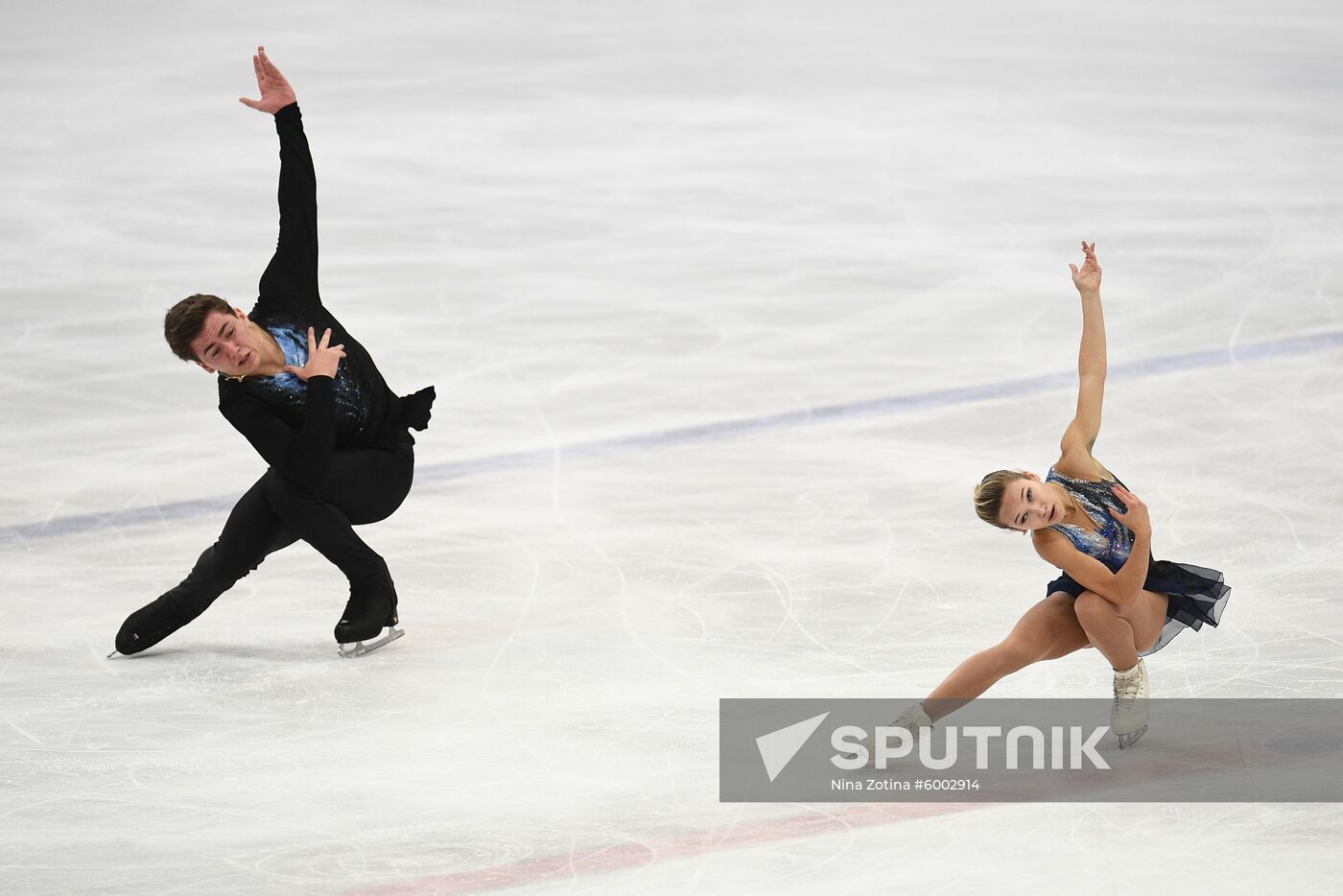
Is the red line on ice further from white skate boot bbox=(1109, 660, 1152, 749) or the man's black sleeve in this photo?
the man's black sleeve

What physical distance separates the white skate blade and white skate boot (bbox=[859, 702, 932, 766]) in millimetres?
1414

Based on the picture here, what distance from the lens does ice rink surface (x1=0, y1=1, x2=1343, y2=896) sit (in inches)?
141

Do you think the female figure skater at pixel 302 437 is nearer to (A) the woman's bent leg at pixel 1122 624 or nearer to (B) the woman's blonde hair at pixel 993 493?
(B) the woman's blonde hair at pixel 993 493

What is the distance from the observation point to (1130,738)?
3.87 metres

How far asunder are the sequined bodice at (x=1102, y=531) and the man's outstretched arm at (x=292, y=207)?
202 centimetres

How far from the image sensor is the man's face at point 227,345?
Result: 4.24m

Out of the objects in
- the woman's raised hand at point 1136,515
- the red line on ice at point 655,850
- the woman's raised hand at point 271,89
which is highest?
the woman's raised hand at point 271,89

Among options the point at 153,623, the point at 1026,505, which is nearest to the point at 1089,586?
the point at 1026,505

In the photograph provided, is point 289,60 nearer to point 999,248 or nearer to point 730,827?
point 999,248

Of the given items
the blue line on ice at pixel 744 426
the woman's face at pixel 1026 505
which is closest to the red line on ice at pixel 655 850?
the woman's face at pixel 1026 505

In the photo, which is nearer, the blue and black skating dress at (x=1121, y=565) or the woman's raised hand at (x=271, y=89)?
the blue and black skating dress at (x=1121, y=565)

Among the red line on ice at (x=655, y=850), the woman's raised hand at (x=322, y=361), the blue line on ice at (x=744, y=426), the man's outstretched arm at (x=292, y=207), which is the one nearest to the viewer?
the red line on ice at (x=655, y=850)

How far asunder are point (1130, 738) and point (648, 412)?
3.28 metres

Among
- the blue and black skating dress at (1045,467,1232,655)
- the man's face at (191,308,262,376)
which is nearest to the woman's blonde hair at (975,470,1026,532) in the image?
the blue and black skating dress at (1045,467,1232,655)
